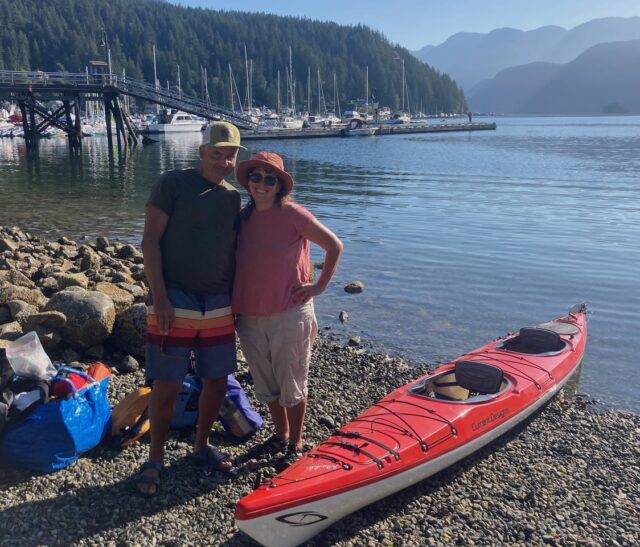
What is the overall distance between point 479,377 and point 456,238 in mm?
11103

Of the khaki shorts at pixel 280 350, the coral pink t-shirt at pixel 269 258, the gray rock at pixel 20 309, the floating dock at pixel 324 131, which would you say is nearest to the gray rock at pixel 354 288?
the gray rock at pixel 20 309

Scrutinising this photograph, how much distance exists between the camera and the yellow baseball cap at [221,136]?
4.16 meters

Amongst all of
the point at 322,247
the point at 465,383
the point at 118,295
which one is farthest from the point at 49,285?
the point at 465,383

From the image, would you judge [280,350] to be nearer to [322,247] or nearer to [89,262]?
[322,247]

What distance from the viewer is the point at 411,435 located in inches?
191

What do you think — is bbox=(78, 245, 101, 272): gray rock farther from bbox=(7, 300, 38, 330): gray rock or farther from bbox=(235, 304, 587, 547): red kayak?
bbox=(235, 304, 587, 547): red kayak

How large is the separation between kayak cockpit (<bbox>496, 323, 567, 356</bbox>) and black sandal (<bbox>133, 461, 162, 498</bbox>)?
4344mm

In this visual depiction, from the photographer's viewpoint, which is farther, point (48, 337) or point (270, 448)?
point (48, 337)

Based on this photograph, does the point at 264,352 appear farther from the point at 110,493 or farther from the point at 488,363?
the point at 488,363

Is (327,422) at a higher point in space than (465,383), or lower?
lower

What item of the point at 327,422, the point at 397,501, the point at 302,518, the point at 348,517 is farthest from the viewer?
the point at 327,422

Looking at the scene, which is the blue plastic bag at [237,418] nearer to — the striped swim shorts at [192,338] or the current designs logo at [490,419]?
the striped swim shorts at [192,338]

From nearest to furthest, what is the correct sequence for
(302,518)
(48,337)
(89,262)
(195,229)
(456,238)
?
(302,518), (195,229), (48,337), (89,262), (456,238)

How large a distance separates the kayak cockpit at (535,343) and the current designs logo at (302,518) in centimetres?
388
